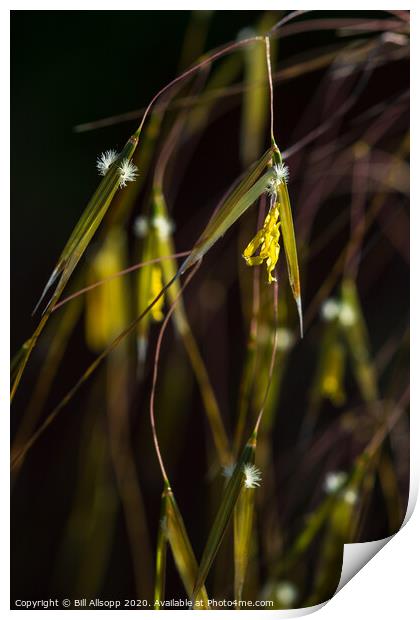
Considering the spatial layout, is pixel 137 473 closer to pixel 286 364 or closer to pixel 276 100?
pixel 286 364

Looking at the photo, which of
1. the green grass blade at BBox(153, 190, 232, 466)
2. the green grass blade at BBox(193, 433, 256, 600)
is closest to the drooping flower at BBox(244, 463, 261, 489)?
the green grass blade at BBox(193, 433, 256, 600)

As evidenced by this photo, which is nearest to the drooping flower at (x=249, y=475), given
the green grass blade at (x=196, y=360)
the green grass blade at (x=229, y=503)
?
the green grass blade at (x=229, y=503)

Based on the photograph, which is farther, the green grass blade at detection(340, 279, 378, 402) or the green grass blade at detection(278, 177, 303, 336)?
the green grass blade at detection(340, 279, 378, 402)

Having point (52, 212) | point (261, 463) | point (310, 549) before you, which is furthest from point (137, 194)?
point (310, 549)

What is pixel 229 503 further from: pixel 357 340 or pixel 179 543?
pixel 357 340

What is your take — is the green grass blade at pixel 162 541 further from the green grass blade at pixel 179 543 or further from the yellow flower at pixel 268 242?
the yellow flower at pixel 268 242

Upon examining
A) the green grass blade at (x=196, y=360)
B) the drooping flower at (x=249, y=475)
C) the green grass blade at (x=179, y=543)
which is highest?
the green grass blade at (x=196, y=360)

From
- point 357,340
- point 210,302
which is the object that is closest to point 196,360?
point 210,302

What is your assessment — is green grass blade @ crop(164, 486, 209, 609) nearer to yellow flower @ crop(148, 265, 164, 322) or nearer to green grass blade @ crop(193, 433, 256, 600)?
green grass blade @ crop(193, 433, 256, 600)
